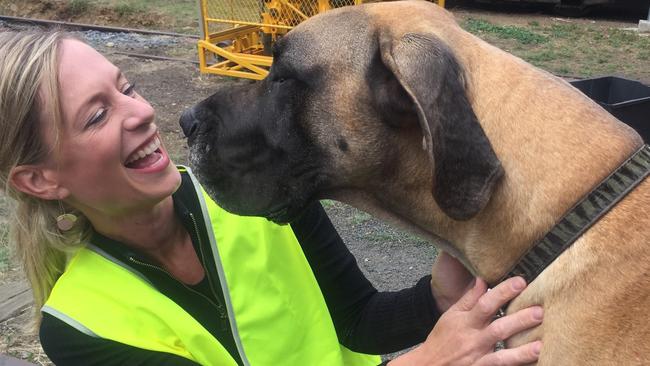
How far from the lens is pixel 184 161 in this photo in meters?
6.67

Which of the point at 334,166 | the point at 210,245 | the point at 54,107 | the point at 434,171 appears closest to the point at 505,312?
the point at 434,171

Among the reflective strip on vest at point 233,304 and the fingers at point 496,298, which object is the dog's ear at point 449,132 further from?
the reflective strip on vest at point 233,304

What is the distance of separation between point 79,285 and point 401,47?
3.94 ft

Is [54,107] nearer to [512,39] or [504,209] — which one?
[504,209]

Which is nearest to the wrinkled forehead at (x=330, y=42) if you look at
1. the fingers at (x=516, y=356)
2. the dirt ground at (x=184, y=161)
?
the fingers at (x=516, y=356)

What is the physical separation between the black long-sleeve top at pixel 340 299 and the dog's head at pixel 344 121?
0.28 meters

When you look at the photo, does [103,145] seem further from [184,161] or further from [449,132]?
[184,161]

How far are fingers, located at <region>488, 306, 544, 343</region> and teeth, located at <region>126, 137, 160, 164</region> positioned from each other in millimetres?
1186

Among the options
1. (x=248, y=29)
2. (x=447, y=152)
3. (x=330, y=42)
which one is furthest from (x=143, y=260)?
(x=248, y=29)

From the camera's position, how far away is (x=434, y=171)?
1810 millimetres

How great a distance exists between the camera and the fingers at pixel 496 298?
6.06ft

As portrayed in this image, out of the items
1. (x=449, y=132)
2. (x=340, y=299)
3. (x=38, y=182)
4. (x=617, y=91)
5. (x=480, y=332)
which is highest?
(x=449, y=132)

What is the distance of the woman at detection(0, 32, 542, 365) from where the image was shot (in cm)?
203

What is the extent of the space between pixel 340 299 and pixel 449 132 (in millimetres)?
1122
